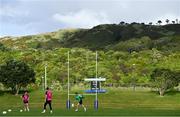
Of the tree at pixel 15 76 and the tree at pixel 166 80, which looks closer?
the tree at pixel 166 80

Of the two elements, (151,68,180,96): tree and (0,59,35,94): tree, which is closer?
(151,68,180,96): tree

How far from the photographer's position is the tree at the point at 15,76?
69.9 m

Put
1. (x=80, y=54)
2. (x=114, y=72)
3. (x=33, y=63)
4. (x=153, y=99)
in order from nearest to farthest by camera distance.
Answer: (x=153, y=99)
(x=114, y=72)
(x=33, y=63)
(x=80, y=54)

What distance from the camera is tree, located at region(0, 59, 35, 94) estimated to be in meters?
69.9

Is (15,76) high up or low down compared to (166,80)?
up

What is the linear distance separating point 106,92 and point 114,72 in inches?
802

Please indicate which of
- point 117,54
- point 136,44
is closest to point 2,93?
point 117,54

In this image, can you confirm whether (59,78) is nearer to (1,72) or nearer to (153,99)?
(1,72)

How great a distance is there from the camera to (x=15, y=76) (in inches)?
2758

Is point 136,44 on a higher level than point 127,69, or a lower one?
higher

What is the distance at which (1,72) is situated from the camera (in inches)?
2798

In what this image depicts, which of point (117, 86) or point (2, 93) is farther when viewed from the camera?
point (117, 86)

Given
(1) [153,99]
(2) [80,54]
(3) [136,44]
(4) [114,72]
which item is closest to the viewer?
(1) [153,99]

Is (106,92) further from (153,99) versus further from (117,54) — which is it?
(117,54)
